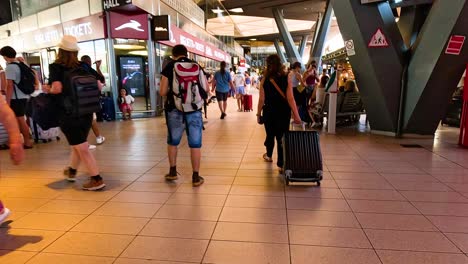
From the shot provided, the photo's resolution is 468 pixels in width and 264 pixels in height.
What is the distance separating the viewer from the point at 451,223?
288 centimetres

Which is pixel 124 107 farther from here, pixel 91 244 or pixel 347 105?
pixel 91 244

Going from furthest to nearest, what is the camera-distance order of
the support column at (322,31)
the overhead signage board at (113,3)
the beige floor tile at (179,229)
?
the support column at (322,31), the overhead signage board at (113,3), the beige floor tile at (179,229)

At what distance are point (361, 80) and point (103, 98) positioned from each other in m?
6.95

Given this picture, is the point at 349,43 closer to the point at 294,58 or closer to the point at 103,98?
the point at 103,98

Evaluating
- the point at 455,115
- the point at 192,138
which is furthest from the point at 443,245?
the point at 455,115

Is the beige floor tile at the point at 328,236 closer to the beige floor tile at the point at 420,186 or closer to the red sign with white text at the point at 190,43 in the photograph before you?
the beige floor tile at the point at 420,186

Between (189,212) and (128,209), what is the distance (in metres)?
0.60

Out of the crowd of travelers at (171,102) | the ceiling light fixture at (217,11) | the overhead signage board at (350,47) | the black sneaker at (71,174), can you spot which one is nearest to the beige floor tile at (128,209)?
the crowd of travelers at (171,102)

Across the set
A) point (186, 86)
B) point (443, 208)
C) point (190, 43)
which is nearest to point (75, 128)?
point (186, 86)

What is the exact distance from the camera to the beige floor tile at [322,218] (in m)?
2.88

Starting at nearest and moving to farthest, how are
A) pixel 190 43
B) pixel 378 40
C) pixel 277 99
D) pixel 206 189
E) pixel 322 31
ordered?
pixel 206 189 < pixel 277 99 < pixel 378 40 < pixel 190 43 < pixel 322 31

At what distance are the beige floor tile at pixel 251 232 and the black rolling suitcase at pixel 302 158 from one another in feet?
3.50

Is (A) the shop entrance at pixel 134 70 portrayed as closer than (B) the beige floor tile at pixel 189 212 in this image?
No

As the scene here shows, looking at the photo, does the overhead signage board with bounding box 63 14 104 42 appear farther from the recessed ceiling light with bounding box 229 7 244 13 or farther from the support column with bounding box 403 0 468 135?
the recessed ceiling light with bounding box 229 7 244 13
